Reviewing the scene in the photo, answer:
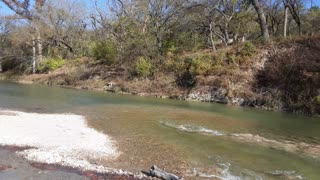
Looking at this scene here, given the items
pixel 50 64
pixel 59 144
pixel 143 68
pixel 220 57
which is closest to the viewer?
pixel 59 144

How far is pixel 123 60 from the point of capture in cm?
4962

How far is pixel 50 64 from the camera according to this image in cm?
5850

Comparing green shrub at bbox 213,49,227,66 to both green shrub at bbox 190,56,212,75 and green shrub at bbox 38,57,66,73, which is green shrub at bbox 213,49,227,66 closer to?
green shrub at bbox 190,56,212,75

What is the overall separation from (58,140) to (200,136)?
6164mm

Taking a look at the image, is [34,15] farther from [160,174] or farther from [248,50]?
[160,174]

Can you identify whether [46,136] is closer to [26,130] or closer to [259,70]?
[26,130]

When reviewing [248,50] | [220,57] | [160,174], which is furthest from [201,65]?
[160,174]

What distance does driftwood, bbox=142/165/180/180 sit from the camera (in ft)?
37.8

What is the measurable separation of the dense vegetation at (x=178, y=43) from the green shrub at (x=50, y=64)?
15 centimetres

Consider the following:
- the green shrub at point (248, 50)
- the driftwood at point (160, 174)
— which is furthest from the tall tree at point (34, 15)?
the driftwood at point (160, 174)

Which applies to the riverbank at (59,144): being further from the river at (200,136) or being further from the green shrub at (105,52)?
the green shrub at (105,52)

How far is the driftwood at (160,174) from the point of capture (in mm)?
11515

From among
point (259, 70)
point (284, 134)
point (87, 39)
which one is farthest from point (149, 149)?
point (87, 39)

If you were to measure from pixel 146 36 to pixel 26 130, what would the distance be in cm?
3238
